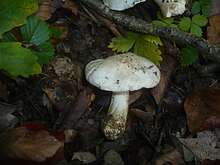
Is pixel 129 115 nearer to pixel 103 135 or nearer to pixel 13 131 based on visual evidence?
pixel 103 135

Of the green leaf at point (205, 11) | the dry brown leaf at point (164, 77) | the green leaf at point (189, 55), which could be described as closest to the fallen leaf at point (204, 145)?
the dry brown leaf at point (164, 77)

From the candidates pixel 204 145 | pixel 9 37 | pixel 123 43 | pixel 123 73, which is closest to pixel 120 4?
pixel 123 43

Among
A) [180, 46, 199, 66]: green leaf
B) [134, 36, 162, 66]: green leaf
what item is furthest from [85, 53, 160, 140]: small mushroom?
[180, 46, 199, 66]: green leaf

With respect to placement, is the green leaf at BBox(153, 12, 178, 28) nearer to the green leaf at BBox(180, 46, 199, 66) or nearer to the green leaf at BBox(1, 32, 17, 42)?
the green leaf at BBox(180, 46, 199, 66)

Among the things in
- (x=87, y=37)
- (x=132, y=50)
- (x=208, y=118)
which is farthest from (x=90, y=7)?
(x=208, y=118)

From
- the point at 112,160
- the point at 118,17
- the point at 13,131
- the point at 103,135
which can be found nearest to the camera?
the point at 13,131

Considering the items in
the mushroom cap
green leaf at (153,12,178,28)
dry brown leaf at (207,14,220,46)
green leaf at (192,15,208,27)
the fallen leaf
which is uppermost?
green leaf at (192,15,208,27)

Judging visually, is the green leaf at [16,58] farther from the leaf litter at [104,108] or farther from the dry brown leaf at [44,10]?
the dry brown leaf at [44,10]
